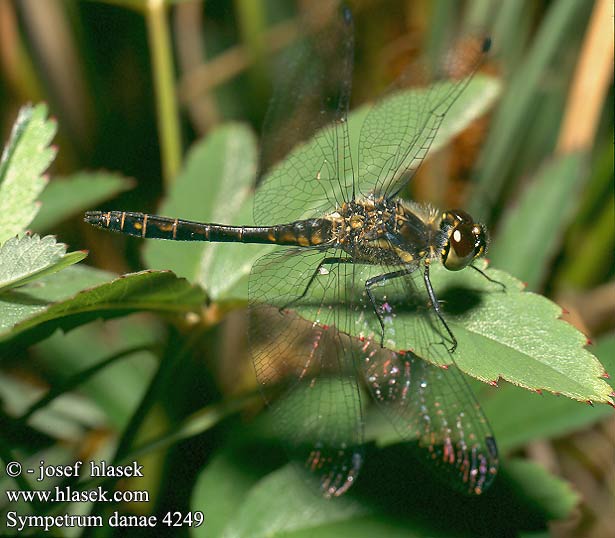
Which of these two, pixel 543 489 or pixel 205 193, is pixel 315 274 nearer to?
pixel 205 193

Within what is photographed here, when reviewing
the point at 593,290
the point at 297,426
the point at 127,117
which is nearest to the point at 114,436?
the point at 297,426

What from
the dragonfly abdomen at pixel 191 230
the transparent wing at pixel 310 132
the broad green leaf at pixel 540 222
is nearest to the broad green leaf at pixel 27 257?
the dragonfly abdomen at pixel 191 230

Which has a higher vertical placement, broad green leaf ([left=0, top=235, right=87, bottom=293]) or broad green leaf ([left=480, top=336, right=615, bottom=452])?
broad green leaf ([left=0, top=235, right=87, bottom=293])

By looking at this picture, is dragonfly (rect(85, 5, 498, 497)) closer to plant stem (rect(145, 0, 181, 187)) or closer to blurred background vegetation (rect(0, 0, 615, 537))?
blurred background vegetation (rect(0, 0, 615, 537))

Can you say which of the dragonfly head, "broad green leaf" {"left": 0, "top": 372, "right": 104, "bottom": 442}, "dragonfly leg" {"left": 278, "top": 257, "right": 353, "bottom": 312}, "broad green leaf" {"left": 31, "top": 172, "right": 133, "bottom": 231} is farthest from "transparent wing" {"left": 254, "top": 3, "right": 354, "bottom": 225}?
"broad green leaf" {"left": 0, "top": 372, "right": 104, "bottom": 442}

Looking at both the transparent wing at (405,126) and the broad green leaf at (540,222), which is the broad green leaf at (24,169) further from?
the broad green leaf at (540,222)

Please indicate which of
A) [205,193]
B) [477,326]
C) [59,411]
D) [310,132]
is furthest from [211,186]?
[59,411]
